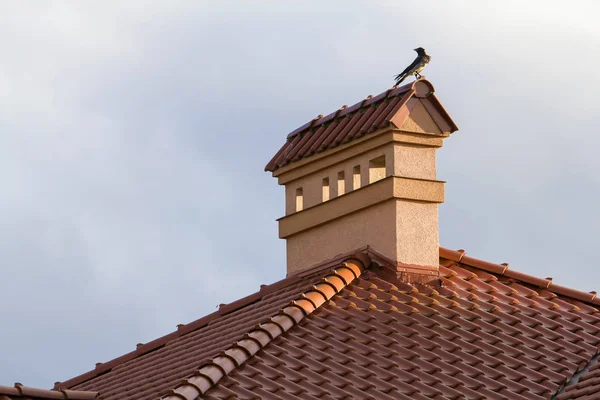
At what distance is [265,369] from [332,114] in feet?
18.5

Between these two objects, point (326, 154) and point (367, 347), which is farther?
point (326, 154)

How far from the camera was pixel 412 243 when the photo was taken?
17.9 meters

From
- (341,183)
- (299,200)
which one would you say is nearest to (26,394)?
(341,183)

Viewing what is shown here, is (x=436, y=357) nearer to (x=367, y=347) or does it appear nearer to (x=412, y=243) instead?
(x=367, y=347)

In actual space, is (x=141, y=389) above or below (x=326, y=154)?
below

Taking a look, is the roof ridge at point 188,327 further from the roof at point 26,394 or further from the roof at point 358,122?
the roof at point 26,394

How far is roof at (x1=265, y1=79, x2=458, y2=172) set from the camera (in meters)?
18.3

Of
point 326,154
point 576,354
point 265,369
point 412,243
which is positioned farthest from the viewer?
Result: point 326,154

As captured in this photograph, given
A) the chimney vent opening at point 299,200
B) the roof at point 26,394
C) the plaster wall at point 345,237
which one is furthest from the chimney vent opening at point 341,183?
the roof at point 26,394

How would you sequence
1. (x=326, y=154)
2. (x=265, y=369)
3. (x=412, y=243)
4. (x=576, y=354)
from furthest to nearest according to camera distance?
(x=326, y=154)
(x=412, y=243)
(x=576, y=354)
(x=265, y=369)

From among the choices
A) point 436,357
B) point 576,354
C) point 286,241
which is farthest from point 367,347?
point 286,241

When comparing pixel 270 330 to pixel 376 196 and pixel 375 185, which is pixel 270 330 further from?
pixel 375 185

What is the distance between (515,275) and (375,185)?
2052 mm

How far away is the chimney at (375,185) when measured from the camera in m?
17.9
